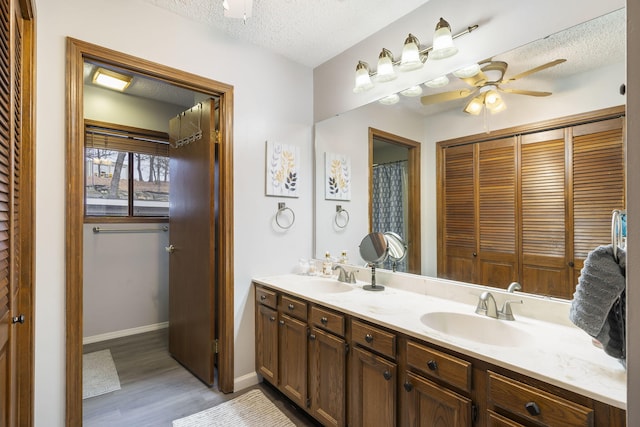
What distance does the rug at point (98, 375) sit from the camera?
7.48ft

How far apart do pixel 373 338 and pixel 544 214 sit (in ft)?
3.27

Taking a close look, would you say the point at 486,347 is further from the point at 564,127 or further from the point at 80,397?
the point at 80,397

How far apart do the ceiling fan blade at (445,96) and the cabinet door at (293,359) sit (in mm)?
1563

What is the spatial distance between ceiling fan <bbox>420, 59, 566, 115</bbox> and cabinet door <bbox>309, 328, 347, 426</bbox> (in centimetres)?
146

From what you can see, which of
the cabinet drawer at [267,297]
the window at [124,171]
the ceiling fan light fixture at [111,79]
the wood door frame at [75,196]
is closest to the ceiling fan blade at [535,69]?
the cabinet drawer at [267,297]

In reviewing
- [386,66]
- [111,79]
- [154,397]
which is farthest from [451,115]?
[111,79]

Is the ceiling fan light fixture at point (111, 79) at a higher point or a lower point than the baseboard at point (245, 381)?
higher

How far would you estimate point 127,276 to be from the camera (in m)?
3.35

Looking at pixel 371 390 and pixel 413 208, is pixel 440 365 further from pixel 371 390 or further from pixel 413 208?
pixel 413 208

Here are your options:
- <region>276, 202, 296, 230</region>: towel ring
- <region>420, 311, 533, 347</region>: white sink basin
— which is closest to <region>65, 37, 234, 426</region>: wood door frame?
<region>276, 202, 296, 230</region>: towel ring

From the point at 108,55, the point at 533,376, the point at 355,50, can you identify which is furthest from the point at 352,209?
the point at 108,55

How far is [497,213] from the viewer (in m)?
1.64

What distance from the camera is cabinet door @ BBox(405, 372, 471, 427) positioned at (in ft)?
3.73

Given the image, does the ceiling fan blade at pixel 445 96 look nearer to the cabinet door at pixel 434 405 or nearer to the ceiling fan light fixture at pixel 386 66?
the ceiling fan light fixture at pixel 386 66
